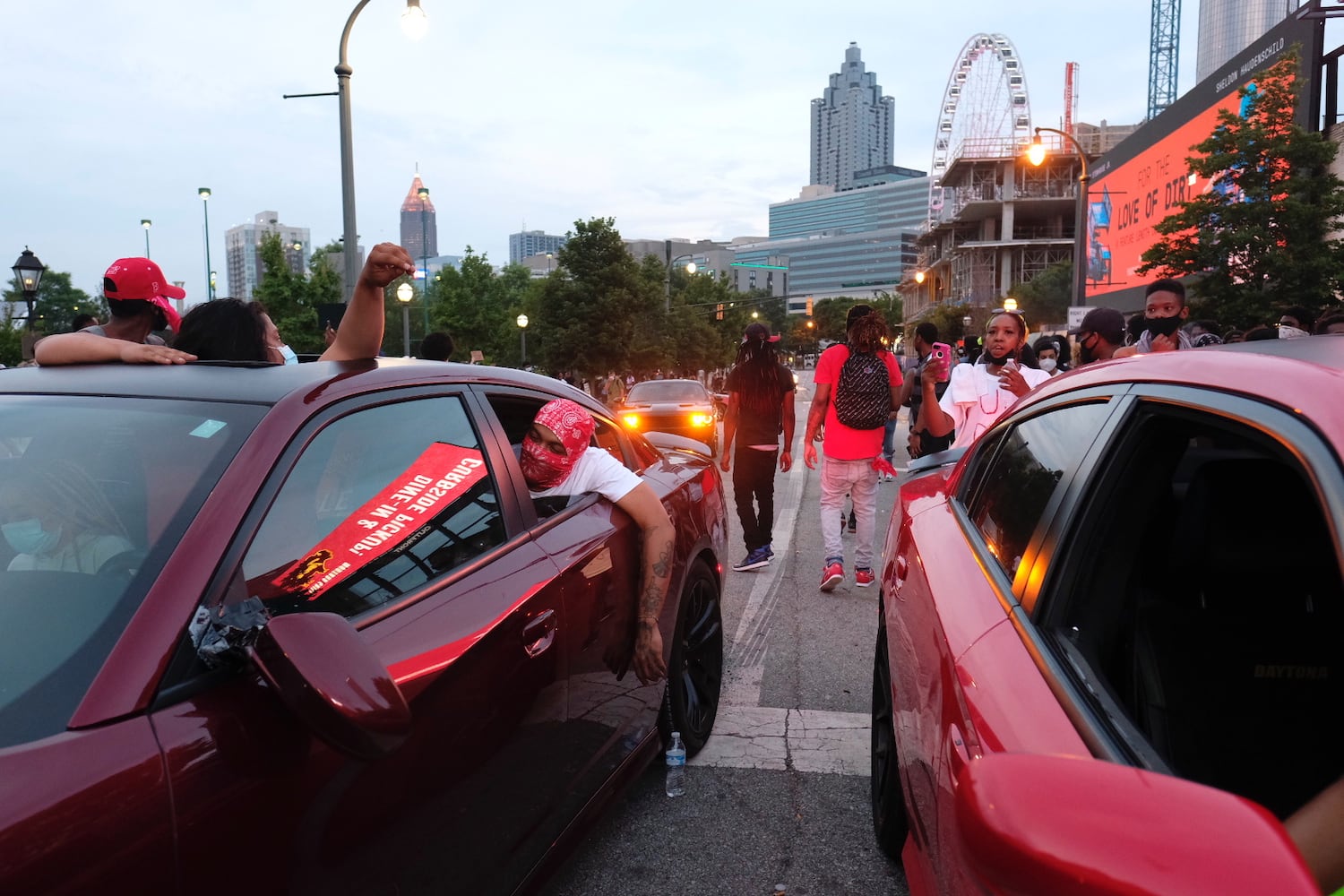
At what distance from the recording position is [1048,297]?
63188mm

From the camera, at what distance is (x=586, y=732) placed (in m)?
2.65

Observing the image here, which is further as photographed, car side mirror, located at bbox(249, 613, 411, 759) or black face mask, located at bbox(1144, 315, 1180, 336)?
black face mask, located at bbox(1144, 315, 1180, 336)

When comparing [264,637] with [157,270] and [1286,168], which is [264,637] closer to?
[157,270]

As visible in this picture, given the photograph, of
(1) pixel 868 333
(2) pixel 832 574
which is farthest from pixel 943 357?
(2) pixel 832 574

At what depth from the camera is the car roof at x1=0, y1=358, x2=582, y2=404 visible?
7.03 feet

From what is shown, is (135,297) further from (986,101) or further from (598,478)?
(986,101)

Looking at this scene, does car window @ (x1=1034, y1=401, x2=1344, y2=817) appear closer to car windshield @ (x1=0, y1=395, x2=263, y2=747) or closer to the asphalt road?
the asphalt road

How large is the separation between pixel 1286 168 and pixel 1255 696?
25381 millimetres

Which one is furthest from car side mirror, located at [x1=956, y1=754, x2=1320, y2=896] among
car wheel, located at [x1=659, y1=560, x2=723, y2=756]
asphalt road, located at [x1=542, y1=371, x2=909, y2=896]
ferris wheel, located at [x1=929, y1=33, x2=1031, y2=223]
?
ferris wheel, located at [x1=929, y1=33, x2=1031, y2=223]

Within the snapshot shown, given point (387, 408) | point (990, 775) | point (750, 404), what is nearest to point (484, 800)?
point (387, 408)

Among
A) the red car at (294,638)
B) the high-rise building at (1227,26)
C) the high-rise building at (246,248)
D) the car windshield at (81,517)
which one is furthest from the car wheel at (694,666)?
the high-rise building at (1227,26)

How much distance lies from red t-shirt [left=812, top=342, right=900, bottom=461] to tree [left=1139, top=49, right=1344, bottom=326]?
63.7 ft

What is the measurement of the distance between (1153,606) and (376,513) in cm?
168

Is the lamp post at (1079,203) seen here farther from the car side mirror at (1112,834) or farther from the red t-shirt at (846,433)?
the car side mirror at (1112,834)
